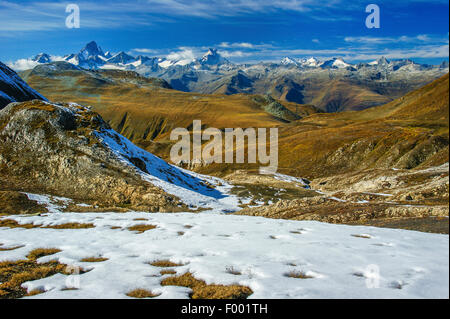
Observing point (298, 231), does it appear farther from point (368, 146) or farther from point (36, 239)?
point (368, 146)

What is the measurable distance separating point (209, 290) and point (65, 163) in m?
45.4

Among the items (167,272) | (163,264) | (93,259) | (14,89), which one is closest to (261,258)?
(167,272)

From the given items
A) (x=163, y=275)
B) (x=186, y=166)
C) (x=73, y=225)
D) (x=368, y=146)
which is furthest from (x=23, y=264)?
(x=186, y=166)

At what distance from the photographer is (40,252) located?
1698cm

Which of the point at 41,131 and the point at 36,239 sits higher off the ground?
the point at 41,131

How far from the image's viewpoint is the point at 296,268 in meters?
12.2

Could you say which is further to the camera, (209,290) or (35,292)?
(35,292)

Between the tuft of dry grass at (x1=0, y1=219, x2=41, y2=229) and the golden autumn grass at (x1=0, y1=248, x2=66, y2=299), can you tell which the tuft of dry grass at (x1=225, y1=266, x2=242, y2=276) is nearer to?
the golden autumn grass at (x1=0, y1=248, x2=66, y2=299)

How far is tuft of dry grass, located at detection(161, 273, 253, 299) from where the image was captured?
33.7 ft

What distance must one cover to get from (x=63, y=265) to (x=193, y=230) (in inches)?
368

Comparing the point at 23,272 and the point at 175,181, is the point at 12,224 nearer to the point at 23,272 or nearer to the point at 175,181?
the point at 23,272

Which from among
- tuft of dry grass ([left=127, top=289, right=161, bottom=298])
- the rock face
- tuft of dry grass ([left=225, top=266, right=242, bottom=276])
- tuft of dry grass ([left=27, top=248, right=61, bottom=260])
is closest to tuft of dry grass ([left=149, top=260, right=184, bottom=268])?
tuft of dry grass ([left=225, top=266, right=242, bottom=276])

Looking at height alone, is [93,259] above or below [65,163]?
below

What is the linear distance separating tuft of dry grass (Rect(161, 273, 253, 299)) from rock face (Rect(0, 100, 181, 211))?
31.6 metres
